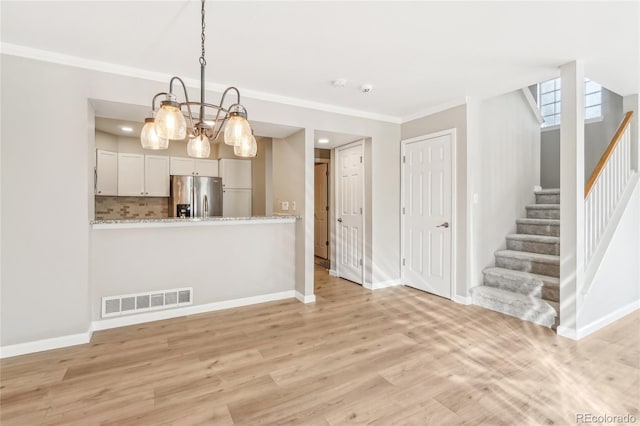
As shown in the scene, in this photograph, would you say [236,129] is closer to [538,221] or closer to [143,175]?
[538,221]

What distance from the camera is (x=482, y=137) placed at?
400cm

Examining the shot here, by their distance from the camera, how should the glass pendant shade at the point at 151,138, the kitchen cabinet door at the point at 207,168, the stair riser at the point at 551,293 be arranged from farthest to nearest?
the kitchen cabinet door at the point at 207,168, the stair riser at the point at 551,293, the glass pendant shade at the point at 151,138

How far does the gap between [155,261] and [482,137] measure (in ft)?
13.7

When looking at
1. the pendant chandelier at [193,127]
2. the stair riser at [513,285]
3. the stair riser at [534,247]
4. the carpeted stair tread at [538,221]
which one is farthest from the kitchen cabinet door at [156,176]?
the carpeted stair tread at [538,221]

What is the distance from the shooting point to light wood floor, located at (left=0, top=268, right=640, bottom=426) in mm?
1873

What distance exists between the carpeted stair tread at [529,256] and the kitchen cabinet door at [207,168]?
16.3 ft

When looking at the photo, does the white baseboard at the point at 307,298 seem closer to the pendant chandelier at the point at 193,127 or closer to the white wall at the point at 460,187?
the white wall at the point at 460,187

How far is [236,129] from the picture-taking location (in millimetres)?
1858

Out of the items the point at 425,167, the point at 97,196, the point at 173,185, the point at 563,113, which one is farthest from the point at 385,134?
the point at 97,196

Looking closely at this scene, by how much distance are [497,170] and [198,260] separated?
13.1 ft

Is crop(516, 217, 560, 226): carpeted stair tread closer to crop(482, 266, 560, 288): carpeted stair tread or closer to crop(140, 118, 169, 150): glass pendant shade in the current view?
crop(482, 266, 560, 288): carpeted stair tread

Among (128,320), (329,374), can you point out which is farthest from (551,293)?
(128,320)

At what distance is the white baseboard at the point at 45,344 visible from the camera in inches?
101

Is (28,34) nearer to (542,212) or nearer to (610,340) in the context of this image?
(610,340)
